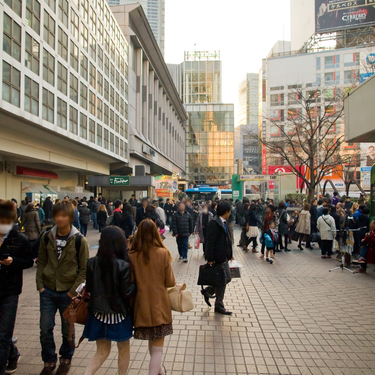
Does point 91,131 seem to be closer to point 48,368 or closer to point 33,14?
point 33,14

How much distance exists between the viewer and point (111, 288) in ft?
9.07

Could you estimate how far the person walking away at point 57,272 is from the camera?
3295mm

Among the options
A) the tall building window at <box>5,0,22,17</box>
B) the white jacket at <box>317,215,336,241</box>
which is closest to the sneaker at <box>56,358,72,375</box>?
the white jacket at <box>317,215,336,241</box>

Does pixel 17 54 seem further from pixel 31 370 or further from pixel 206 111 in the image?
pixel 206 111

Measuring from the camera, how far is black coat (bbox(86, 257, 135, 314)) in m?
2.75

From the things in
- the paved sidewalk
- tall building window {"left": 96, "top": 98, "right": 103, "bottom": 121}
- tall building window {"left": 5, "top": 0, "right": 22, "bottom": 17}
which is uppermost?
tall building window {"left": 5, "top": 0, "right": 22, "bottom": 17}

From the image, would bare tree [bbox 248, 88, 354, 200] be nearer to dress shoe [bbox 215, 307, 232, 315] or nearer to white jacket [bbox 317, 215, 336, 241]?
white jacket [bbox 317, 215, 336, 241]

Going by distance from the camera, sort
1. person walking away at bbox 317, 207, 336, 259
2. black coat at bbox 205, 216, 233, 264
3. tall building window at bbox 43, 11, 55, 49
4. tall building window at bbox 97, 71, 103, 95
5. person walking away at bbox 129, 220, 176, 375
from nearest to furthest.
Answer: person walking away at bbox 129, 220, 176, 375 → black coat at bbox 205, 216, 233, 264 → person walking away at bbox 317, 207, 336, 259 → tall building window at bbox 43, 11, 55, 49 → tall building window at bbox 97, 71, 103, 95

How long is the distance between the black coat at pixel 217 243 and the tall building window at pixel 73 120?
16.1m

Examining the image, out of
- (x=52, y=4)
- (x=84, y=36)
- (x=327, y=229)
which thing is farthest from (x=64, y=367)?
(x=84, y=36)

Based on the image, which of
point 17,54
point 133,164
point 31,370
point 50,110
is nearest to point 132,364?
point 31,370

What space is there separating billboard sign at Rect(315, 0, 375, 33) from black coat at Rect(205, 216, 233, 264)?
57480 mm

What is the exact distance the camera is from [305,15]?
57.6 metres

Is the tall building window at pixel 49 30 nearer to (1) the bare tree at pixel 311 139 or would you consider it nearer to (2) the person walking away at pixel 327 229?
(1) the bare tree at pixel 311 139
